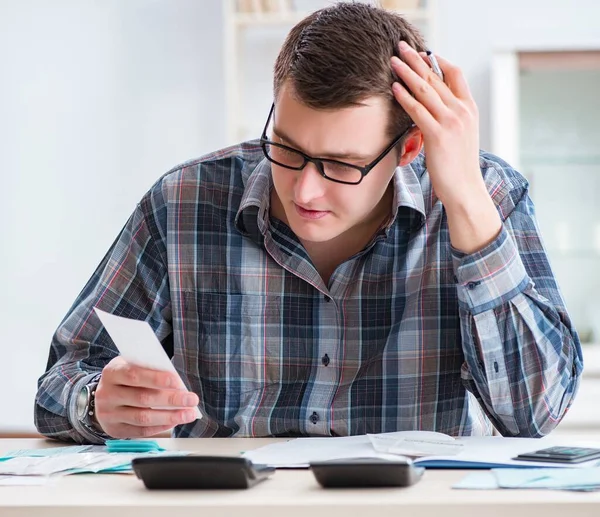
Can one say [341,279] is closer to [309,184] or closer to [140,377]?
[309,184]

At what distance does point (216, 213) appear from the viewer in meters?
1.54

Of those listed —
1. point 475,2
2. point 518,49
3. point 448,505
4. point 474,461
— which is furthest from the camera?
point 475,2

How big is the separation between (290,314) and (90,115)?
7.26 feet

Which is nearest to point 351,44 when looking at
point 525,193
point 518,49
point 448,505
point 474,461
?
point 525,193

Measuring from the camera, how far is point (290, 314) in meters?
1.48

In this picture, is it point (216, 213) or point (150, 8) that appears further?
point (150, 8)

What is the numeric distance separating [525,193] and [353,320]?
34cm

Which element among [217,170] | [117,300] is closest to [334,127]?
[217,170]

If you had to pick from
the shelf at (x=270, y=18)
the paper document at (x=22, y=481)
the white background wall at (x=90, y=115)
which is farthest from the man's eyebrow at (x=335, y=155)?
the white background wall at (x=90, y=115)

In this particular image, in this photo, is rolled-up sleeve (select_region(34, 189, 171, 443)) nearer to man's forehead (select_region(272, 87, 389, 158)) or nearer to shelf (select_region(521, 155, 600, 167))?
man's forehead (select_region(272, 87, 389, 158))

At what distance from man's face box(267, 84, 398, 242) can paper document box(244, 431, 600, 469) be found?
317mm

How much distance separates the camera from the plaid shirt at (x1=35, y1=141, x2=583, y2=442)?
1.43 metres

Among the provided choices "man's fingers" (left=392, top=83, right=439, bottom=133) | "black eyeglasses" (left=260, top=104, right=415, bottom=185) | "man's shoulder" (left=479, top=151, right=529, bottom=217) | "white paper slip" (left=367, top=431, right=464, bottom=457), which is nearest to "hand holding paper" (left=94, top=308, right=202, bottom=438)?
"white paper slip" (left=367, top=431, right=464, bottom=457)

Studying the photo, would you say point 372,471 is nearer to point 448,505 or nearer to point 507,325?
point 448,505
